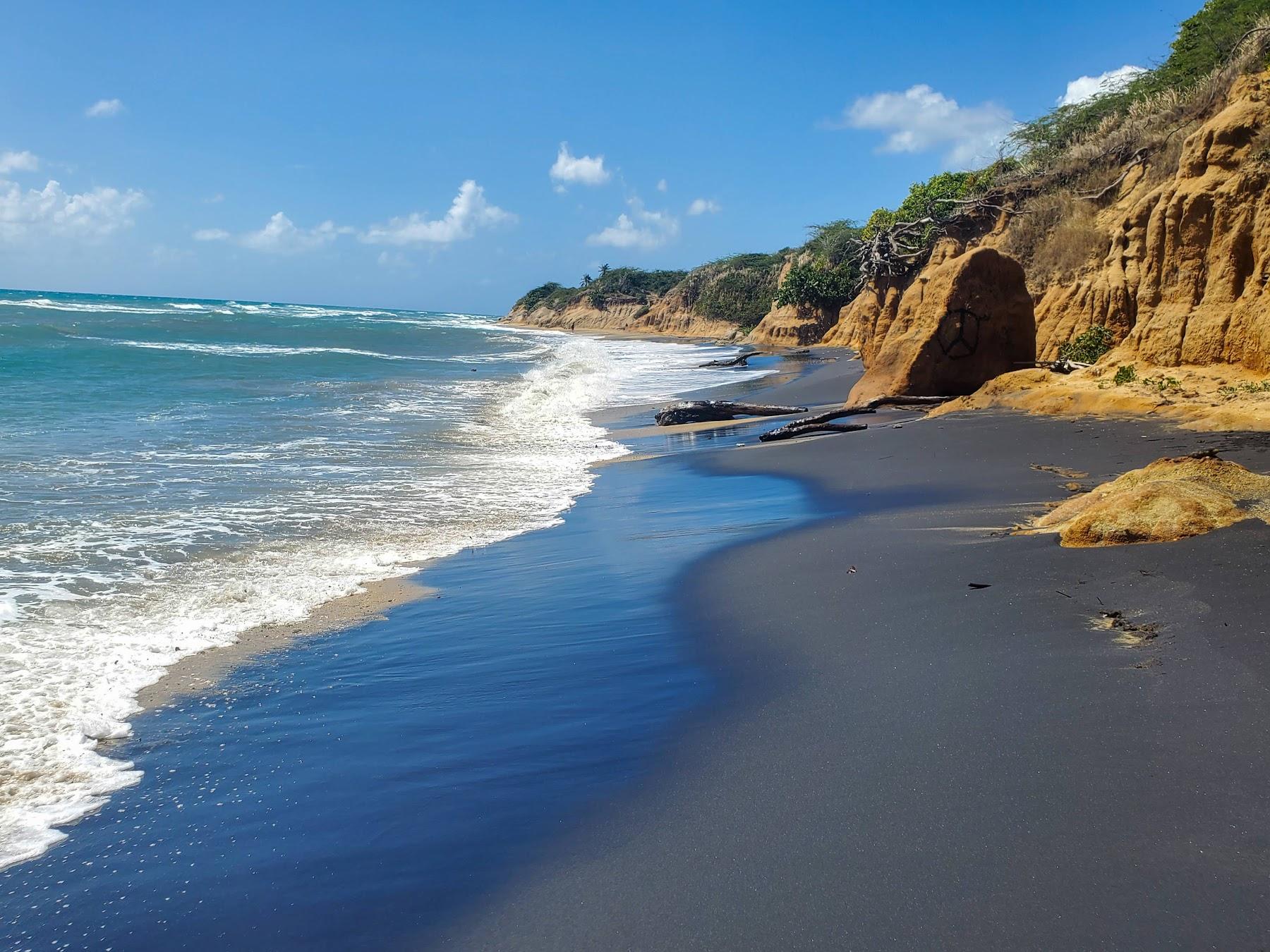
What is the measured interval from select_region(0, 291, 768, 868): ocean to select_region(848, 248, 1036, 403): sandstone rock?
17.2 ft

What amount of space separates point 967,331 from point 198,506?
1135 centimetres

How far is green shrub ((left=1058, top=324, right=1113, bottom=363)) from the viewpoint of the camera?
46.4 feet

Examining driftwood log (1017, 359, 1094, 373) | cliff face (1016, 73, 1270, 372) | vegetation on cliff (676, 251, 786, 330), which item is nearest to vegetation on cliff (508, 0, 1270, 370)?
cliff face (1016, 73, 1270, 372)

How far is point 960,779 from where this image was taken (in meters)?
3.18

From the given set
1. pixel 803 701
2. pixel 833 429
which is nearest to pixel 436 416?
pixel 833 429

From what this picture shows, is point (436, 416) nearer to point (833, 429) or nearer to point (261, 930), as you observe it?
point (833, 429)

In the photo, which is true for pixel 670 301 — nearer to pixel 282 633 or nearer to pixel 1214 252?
pixel 1214 252

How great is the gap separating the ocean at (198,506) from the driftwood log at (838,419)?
2720mm

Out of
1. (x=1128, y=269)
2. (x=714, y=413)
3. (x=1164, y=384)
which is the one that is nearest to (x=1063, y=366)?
(x=1128, y=269)

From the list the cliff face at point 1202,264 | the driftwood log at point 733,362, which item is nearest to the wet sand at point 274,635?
the cliff face at point 1202,264

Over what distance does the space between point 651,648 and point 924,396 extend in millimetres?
10697

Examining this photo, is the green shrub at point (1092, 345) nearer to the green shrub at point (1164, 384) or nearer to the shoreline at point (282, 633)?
the green shrub at point (1164, 384)

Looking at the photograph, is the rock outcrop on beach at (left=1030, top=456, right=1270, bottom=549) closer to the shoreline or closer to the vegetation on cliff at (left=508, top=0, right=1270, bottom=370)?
the shoreline

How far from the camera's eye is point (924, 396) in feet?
47.6
